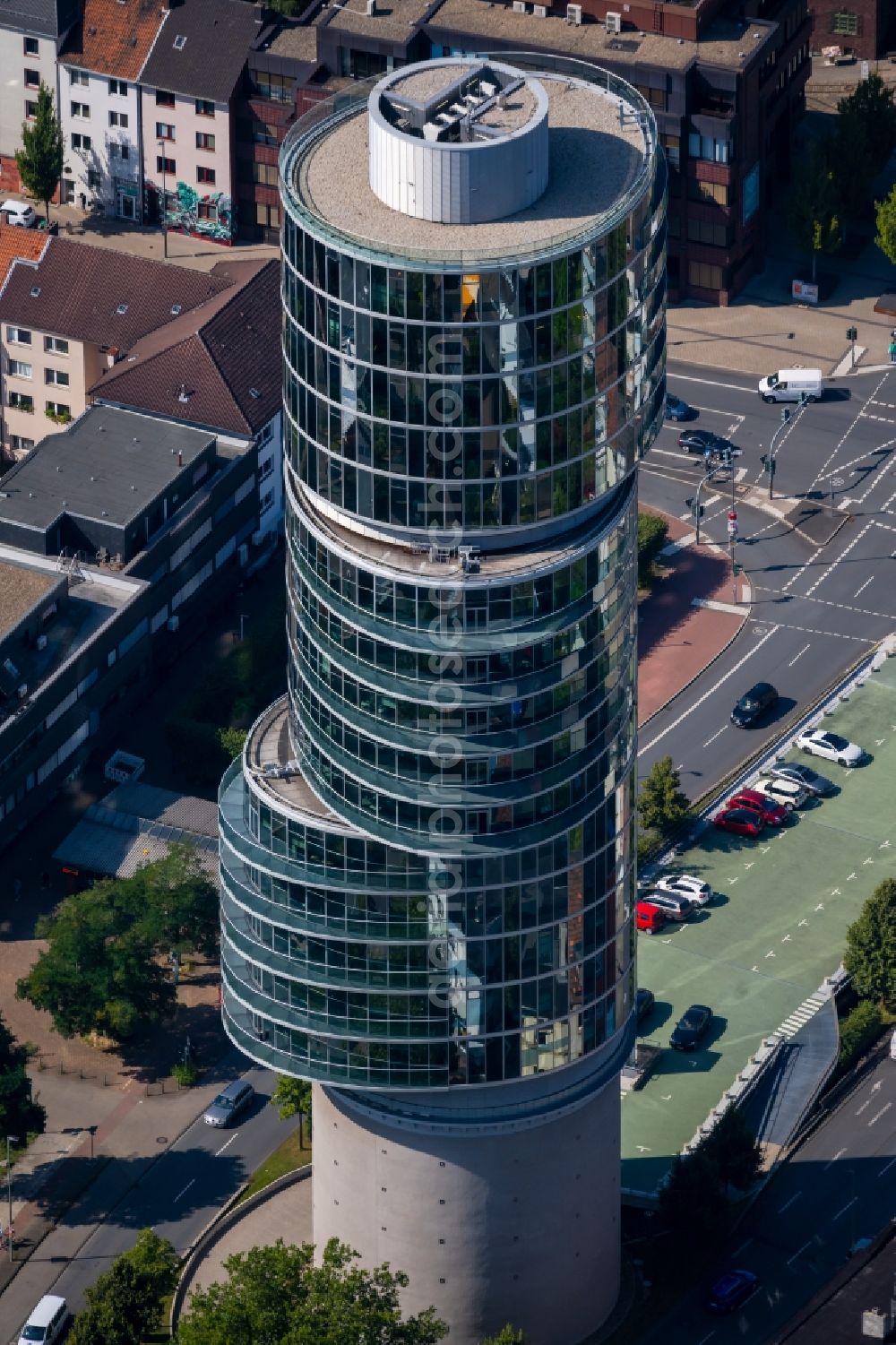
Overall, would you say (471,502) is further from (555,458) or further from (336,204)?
(336,204)

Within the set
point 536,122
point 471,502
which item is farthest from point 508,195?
point 471,502

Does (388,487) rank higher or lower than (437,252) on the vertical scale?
lower

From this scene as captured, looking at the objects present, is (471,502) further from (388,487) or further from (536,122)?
(536,122)

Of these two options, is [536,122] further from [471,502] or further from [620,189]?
[471,502]

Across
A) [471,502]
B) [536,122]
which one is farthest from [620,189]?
[471,502]

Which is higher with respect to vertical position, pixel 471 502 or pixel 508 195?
pixel 508 195

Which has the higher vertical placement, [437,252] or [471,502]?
[437,252]

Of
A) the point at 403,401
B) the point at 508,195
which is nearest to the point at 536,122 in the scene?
the point at 508,195
